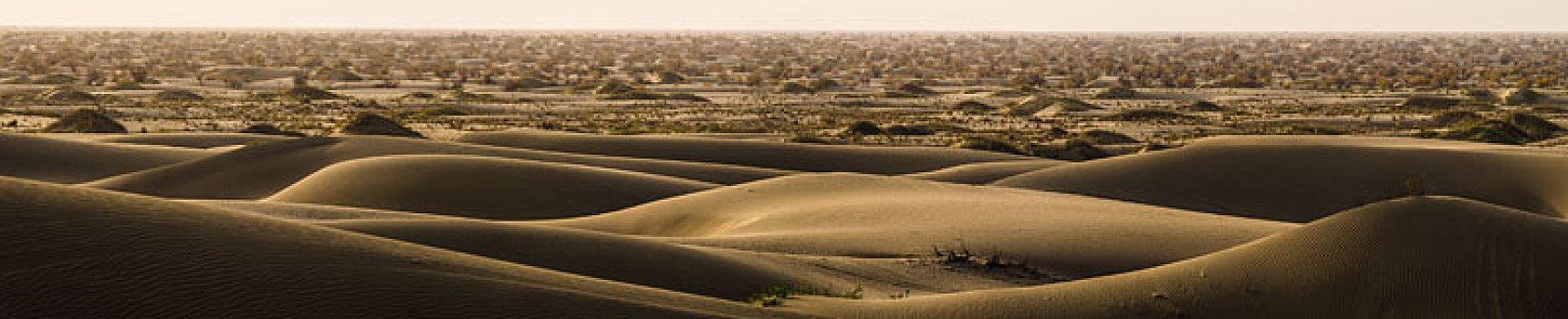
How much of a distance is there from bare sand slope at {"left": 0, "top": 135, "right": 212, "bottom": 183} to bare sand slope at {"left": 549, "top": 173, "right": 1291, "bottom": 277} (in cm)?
1182

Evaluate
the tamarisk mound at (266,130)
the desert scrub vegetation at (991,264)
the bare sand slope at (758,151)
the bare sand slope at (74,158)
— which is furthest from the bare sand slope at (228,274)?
the tamarisk mound at (266,130)

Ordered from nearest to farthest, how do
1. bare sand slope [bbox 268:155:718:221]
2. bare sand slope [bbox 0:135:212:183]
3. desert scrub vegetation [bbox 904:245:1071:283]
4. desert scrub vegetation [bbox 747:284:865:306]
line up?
desert scrub vegetation [bbox 747:284:865:306] → desert scrub vegetation [bbox 904:245:1071:283] → bare sand slope [bbox 268:155:718:221] → bare sand slope [bbox 0:135:212:183]

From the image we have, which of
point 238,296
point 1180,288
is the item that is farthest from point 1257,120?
point 238,296

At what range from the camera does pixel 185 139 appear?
1248 inches

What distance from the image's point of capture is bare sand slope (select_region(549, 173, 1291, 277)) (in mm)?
14055

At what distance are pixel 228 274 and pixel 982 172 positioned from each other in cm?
1953

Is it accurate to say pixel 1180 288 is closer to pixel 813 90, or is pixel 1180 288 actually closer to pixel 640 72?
pixel 813 90

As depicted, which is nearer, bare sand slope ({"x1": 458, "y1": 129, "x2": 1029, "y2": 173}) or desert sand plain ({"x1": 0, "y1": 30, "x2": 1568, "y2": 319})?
desert sand plain ({"x1": 0, "y1": 30, "x2": 1568, "y2": 319})

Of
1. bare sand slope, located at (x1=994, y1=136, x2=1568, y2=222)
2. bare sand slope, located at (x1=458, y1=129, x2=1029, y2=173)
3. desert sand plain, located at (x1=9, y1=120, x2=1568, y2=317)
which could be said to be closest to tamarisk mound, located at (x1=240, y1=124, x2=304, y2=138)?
desert sand plain, located at (x1=9, y1=120, x2=1568, y2=317)

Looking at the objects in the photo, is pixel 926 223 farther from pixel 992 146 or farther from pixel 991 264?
pixel 992 146

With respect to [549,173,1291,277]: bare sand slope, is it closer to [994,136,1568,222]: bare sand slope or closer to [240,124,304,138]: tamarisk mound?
[994,136,1568,222]: bare sand slope

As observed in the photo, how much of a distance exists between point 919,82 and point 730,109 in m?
20.8

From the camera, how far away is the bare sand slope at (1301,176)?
72.9 feet

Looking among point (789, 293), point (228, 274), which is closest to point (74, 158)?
point (789, 293)
